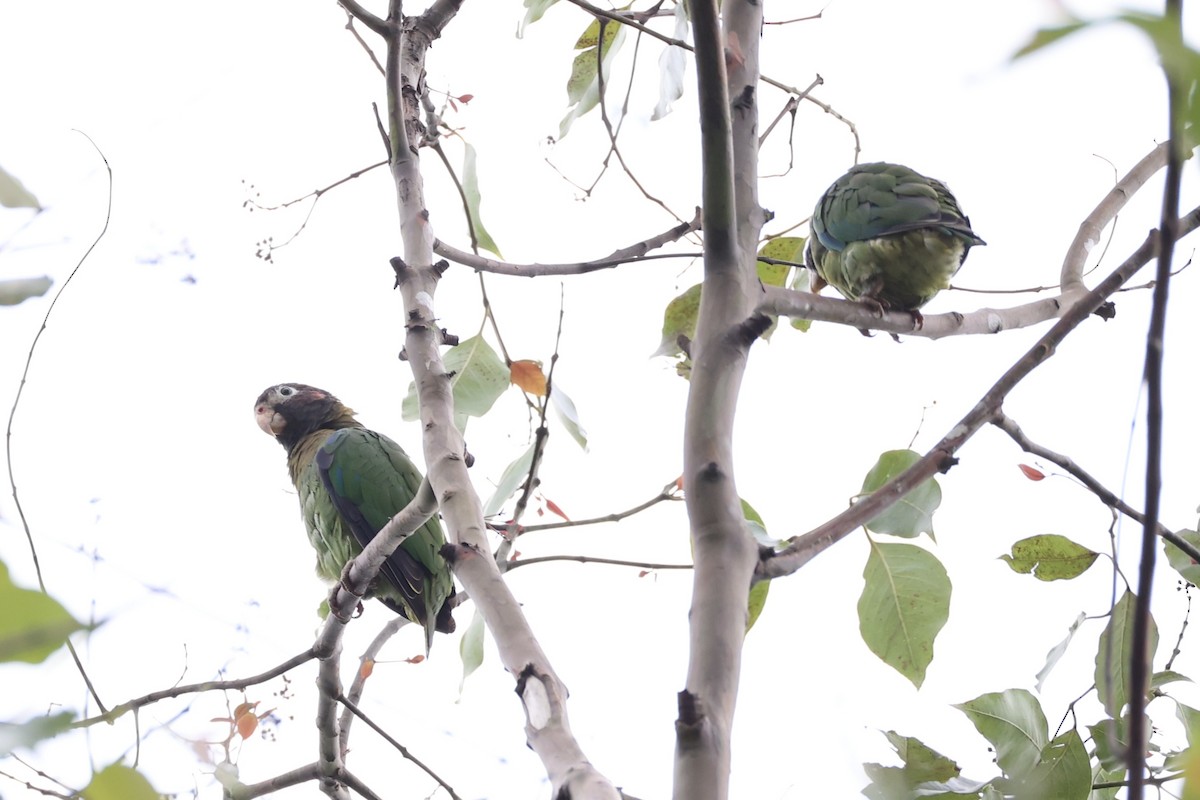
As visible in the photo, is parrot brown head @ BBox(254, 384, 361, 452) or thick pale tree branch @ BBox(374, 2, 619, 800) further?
parrot brown head @ BBox(254, 384, 361, 452)

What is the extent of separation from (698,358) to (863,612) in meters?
0.66

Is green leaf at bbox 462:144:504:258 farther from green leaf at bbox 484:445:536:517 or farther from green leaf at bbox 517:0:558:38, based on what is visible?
green leaf at bbox 484:445:536:517

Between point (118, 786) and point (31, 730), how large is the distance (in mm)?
40

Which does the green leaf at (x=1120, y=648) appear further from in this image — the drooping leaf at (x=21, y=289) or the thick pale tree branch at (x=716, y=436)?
the drooping leaf at (x=21, y=289)

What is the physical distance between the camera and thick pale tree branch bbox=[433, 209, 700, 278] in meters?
1.60

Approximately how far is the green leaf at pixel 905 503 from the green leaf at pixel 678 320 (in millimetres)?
438

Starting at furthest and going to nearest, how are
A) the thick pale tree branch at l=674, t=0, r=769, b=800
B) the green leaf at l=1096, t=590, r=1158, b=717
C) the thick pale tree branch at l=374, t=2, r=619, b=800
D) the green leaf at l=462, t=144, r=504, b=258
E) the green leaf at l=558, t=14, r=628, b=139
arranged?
the green leaf at l=558, t=14, r=628, b=139
the green leaf at l=462, t=144, r=504, b=258
the green leaf at l=1096, t=590, r=1158, b=717
the thick pale tree branch at l=374, t=2, r=619, b=800
the thick pale tree branch at l=674, t=0, r=769, b=800

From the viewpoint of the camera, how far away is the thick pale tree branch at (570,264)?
160cm

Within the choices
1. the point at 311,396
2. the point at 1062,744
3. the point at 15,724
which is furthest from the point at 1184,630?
the point at 311,396

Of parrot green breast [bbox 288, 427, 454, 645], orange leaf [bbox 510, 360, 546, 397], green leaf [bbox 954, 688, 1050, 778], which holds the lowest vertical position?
green leaf [bbox 954, 688, 1050, 778]

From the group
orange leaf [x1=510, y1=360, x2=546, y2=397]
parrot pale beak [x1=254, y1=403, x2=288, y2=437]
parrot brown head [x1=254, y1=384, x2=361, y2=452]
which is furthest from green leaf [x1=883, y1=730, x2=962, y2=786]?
parrot pale beak [x1=254, y1=403, x2=288, y2=437]

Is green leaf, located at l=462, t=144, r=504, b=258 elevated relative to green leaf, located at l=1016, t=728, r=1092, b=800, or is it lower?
elevated

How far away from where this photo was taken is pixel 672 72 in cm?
202

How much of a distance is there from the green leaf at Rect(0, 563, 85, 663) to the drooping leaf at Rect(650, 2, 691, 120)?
6.01 ft
